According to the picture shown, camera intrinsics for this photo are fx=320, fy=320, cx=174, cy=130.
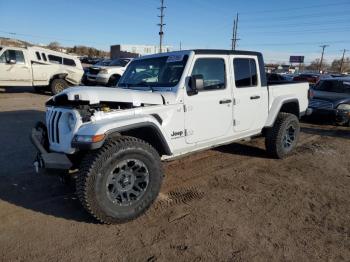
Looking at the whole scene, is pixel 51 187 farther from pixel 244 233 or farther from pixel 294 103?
pixel 294 103

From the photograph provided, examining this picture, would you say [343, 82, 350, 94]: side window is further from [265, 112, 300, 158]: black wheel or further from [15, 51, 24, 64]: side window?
[15, 51, 24, 64]: side window

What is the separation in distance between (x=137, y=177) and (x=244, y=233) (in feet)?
4.40

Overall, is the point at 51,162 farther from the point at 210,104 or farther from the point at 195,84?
the point at 210,104

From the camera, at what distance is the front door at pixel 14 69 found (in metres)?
13.3

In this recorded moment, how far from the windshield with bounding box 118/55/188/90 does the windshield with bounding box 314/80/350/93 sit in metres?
8.11

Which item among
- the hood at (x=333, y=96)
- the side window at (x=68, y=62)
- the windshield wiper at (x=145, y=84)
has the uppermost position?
the side window at (x=68, y=62)

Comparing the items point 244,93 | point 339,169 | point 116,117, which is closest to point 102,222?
point 116,117

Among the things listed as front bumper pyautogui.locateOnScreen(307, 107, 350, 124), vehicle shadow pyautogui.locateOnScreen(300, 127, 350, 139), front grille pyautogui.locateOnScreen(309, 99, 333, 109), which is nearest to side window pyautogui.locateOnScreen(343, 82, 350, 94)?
front grille pyautogui.locateOnScreen(309, 99, 333, 109)

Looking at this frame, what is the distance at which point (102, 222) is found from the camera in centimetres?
351

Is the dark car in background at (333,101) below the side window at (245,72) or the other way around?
below

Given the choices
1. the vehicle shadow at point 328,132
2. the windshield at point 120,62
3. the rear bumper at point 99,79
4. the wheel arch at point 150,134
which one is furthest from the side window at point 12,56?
the wheel arch at point 150,134

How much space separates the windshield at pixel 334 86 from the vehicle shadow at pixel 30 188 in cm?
944

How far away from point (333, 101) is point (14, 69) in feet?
40.6

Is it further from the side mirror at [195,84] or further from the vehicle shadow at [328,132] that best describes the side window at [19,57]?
the side mirror at [195,84]
